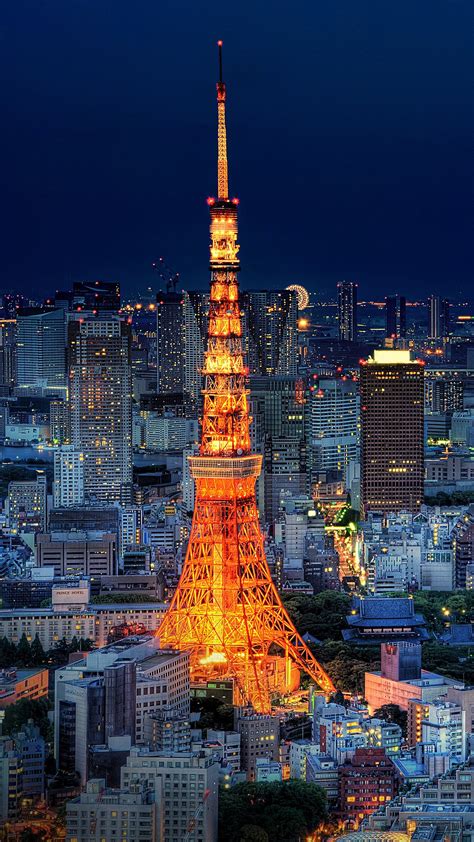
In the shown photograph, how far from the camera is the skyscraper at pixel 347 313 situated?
1247 inches

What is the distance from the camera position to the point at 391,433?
84.5ft

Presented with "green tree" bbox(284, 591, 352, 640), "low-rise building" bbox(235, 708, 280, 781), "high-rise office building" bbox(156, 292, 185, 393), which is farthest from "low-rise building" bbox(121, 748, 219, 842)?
"high-rise office building" bbox(156, 292, 185, 393)

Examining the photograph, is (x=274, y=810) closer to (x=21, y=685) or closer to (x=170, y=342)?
(x=21, y=685)

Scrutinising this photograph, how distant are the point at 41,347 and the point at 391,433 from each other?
327 inches

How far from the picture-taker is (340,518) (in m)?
24.2

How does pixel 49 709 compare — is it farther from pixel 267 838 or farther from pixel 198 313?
pixel 198 313

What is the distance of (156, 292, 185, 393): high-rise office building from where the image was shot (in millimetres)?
34688

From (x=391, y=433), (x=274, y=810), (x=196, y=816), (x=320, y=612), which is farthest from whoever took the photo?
(x=391, y=433)

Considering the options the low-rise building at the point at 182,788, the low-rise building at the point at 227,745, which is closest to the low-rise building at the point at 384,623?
the low-rise building at the point at 227,745

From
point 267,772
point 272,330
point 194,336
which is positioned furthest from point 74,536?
point 194,336

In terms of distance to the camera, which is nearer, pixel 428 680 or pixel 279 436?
pixel 428 680

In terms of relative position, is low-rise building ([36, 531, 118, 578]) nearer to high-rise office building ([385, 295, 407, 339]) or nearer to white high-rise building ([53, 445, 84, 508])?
white high-rise building ([53, 445, 84, 508])

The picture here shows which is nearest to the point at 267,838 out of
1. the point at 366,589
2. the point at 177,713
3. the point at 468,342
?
the point at 177,713

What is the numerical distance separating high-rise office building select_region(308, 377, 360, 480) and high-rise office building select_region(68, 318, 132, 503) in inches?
79.2
